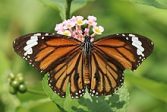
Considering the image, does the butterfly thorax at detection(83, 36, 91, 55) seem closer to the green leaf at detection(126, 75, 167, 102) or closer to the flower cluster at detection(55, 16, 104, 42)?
the flower cluster at detection(55, 16, 104, 42)

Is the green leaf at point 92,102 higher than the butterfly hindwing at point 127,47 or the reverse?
the reverse

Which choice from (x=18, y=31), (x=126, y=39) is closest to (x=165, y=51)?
(x=18, y=31)

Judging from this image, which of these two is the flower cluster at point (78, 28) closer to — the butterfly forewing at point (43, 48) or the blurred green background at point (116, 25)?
the butterfly forewing at point (43, 48)

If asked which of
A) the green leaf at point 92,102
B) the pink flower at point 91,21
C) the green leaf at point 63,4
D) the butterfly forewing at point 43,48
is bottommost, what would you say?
the green leaf at point 92,102

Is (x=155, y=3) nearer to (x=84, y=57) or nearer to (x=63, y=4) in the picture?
(x=84, y=57)

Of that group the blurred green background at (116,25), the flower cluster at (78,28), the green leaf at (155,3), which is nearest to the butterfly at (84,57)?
the flower cluster at (78,28)

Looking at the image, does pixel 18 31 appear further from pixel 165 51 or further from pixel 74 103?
pixel 74 103

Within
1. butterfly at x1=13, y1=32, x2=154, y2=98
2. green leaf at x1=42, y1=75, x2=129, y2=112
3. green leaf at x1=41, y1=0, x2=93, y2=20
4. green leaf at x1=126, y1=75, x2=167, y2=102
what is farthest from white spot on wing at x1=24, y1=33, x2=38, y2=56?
green leaf at x1=126, y1=75, x2=167, y2=102

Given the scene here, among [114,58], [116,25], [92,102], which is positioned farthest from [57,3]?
[116,25]

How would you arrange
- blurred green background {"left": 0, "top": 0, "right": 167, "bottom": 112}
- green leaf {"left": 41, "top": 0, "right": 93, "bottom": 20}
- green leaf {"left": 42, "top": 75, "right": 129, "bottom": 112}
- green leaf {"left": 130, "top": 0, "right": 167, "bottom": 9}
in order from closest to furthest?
1. green leaf {"left": 42, "top": 75, "right": 129, "bottom": 112}
2. green leaf {"left": 130, "top": 0, "right": 167, "bottom": 9}
3. green leaf {"left": 41, "top": 0, "right": 93, "bottom": 20}
4. blurred green background {"left": 0, "top": 0, "right": 167, "bottom": 112}
